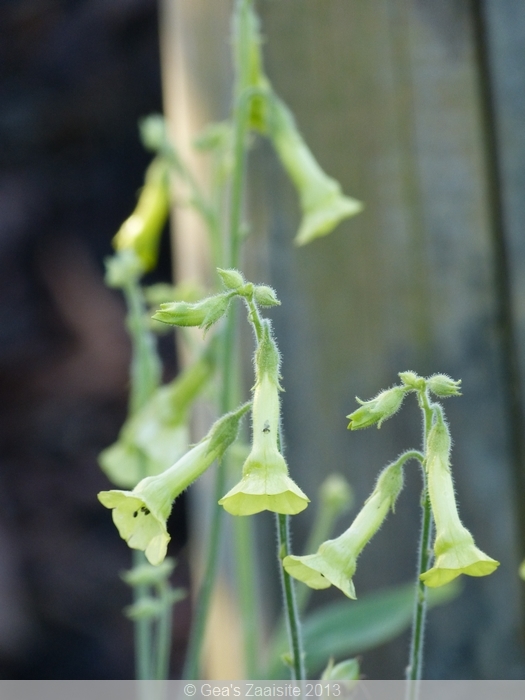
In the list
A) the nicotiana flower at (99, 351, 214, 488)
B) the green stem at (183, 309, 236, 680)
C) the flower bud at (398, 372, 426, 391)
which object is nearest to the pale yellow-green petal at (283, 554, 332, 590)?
the flower bud at (398, 372, 426, 391)

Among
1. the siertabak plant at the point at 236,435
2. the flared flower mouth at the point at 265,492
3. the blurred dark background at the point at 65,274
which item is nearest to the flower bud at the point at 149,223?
the siertabak plant at the point at 236,435

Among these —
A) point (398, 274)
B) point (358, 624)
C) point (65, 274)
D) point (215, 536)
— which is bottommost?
point (358, 624)

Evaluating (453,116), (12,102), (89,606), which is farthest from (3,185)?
(453,116)

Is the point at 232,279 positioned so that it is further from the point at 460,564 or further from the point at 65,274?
the point at 65,274

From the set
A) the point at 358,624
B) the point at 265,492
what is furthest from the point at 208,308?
the point at 358,624

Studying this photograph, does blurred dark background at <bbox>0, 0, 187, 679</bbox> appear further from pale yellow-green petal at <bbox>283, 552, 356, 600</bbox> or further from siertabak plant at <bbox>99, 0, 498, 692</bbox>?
pale yellow-green petal at <bbox>283, 552, 356, 600</bbox>

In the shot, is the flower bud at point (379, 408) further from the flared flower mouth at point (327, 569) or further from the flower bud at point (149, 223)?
the flower bud at point (149, 223)
